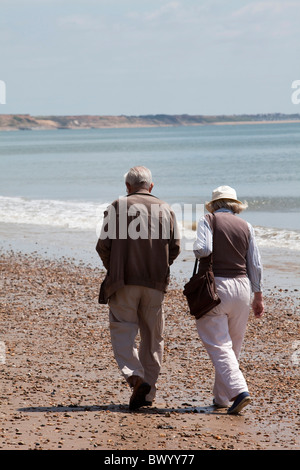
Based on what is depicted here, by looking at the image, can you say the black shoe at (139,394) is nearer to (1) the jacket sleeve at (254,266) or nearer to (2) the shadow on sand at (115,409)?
(2) the shadow on sand at (115,409)

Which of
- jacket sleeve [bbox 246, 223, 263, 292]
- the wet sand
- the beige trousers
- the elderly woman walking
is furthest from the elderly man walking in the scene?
jacket sleeve [bbox 246, 223, 263, 292]

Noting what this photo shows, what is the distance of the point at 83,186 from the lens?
35625 mm

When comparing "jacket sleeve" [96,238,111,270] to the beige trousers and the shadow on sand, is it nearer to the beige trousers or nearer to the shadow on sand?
the beige trousers

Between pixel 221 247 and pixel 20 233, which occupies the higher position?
pixel 221 247

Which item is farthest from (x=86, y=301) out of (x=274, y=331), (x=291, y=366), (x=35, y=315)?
(x=291, y=366)

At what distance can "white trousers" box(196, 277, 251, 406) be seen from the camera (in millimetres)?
5492

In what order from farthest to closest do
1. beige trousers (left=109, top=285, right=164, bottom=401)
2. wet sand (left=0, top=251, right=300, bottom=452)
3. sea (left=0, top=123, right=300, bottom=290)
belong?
sea (left=0, top=123, right=300, bottom=290) → beige trousers (left=109, top=285, right=164, bottom=401) → wet sand (left=0, top=251, right=300, bottom=452)

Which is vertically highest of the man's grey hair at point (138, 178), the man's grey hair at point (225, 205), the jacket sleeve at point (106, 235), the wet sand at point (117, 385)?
the man's grey hair at point (138, 178)

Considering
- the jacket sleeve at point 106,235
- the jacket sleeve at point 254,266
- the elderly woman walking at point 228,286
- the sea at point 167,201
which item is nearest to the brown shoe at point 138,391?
the elderly woman walking at point 228,286

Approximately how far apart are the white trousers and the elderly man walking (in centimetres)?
37

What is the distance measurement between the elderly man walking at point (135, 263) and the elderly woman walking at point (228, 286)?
280 mm

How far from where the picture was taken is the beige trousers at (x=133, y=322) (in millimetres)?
5504
